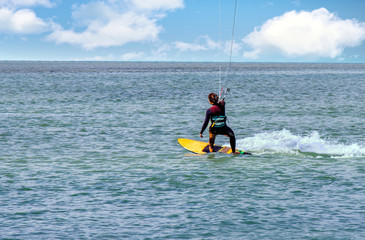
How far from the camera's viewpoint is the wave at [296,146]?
20.8 meters

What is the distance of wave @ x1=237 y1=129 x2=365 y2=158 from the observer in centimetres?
2081

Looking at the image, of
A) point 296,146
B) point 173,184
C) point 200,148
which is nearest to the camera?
point 173,184

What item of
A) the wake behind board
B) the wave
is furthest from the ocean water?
the wake behind board

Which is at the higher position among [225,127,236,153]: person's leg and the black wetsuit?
the black wetsuit

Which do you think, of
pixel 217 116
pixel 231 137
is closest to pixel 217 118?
pixel 217 116

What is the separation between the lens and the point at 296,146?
872 inches

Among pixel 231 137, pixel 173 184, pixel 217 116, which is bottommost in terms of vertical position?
pixel 173 184

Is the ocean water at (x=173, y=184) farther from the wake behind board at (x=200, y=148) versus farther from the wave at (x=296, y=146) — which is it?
the wake behind board at (x=200, y=148)

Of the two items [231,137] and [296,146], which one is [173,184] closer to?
A: [231,137]

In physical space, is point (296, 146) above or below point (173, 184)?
above

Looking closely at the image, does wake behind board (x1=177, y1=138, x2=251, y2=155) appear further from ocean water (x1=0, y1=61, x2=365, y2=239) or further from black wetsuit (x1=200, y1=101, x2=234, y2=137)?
black wetsuit (x1=200, y1=101, x2=234, y2=137)

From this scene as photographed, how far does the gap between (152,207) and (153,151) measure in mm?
8524

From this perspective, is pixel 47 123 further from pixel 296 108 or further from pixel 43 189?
pixel 296 108

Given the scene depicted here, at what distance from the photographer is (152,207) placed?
13.3 metres
